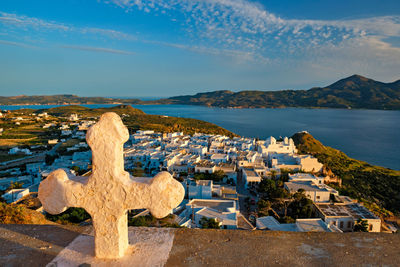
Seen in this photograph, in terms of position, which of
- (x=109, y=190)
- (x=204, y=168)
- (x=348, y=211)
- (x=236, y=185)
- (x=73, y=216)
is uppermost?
(x=109, y=190)

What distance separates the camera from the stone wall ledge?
250 cm

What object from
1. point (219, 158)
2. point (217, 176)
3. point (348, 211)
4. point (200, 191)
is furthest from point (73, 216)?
point (219, 158)

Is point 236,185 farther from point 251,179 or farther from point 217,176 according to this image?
point 217,176

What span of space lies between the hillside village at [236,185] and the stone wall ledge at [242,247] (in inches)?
447

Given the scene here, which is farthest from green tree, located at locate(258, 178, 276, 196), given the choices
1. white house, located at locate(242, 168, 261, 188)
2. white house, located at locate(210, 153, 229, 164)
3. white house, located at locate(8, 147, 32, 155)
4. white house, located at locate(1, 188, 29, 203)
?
white house, located at locate(8, 147, 32, 155)

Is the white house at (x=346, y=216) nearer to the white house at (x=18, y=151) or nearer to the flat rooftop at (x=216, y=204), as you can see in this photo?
the flat rooftop at (x=216, y=204)

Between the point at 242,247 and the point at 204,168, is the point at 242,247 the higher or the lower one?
the higher one

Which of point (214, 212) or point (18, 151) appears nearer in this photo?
point (214, 212)

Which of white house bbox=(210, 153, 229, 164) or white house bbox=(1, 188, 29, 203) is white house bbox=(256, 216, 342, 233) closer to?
white house bbox=(1, 188, 29, 203)

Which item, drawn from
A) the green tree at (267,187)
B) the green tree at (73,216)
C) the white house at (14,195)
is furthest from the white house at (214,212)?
the white house at (14,195)

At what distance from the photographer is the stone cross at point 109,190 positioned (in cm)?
228

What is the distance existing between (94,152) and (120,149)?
0.76 ft

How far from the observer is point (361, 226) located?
16234 mm

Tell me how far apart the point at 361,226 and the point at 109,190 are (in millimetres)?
18847
